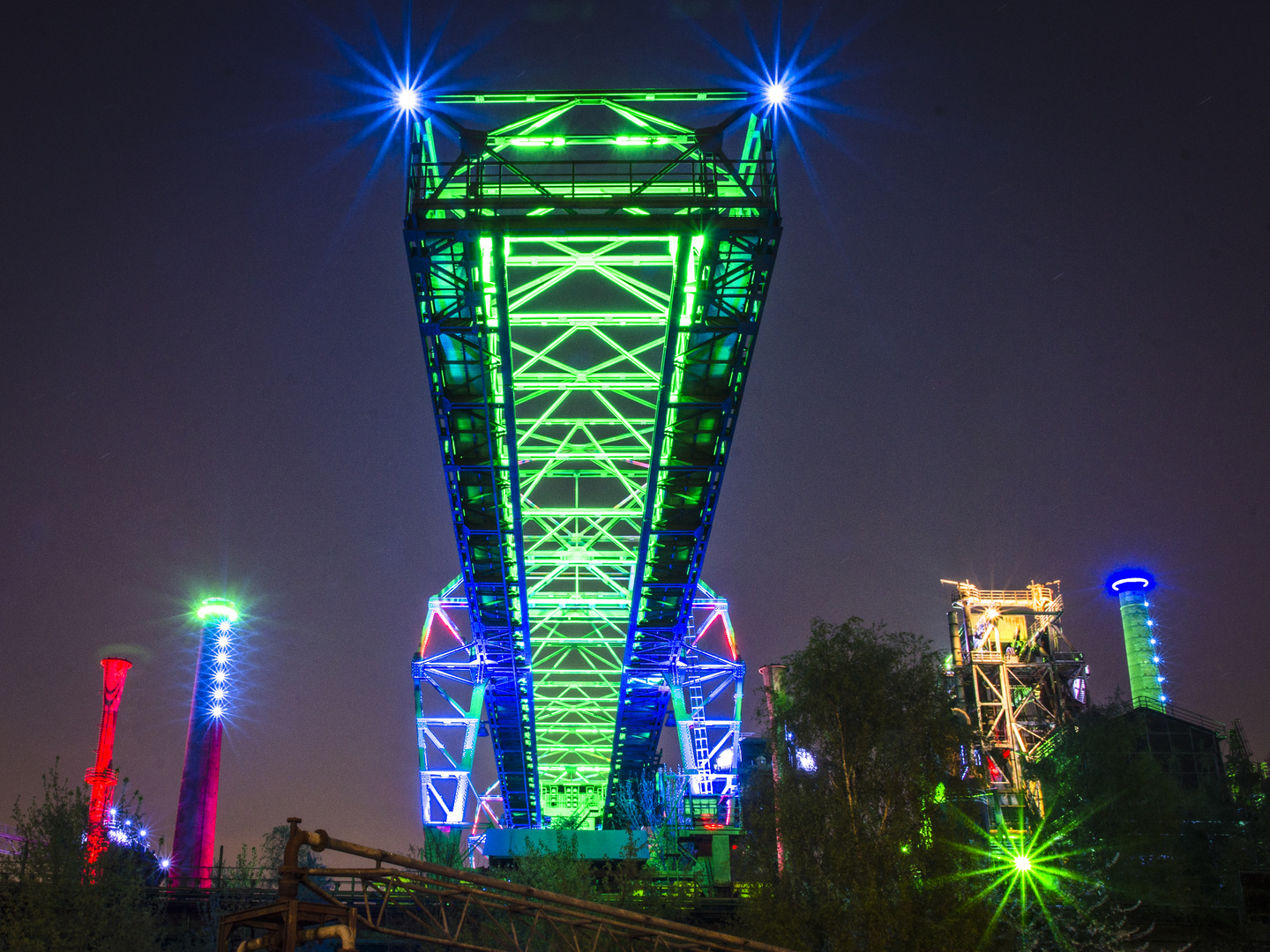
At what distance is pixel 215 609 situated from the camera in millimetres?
74250

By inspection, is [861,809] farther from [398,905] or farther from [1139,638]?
[1139,638]

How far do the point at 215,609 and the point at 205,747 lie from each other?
10588 millimetres

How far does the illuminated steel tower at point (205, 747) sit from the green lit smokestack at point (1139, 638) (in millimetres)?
60827

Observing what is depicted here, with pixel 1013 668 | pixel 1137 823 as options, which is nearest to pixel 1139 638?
pixel 1013 668

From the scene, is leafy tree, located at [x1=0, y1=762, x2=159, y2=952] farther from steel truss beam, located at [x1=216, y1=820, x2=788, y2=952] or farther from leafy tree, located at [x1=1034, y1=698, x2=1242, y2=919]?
leafy tree, located at [x1=1034, y1=698, x2=1242, y2=919]

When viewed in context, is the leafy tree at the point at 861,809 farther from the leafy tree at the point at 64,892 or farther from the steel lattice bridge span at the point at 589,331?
the leafy tree at the point at 64,892

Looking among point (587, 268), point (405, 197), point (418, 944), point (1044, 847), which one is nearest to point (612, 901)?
point (418, 944)

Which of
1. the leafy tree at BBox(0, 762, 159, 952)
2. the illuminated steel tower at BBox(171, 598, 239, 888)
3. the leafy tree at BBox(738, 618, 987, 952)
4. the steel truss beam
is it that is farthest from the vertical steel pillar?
the illuminated steel tower at BBox(171, 598, 239, 888)

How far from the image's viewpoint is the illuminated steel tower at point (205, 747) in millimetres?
63469

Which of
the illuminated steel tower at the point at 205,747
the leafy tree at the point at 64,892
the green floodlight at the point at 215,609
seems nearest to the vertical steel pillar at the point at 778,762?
the leafy tree at the point at 64,892

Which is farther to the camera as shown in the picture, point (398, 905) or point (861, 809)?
point (861, 809)

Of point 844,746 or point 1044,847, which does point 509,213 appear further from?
point 1044,847

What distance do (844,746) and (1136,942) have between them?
20416 mm

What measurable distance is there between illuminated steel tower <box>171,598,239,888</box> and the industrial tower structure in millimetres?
45844
